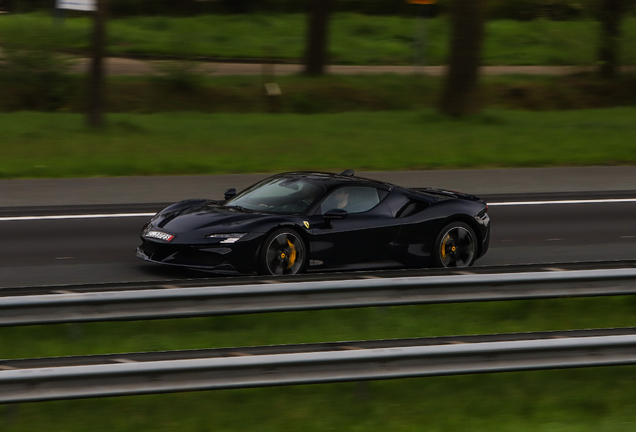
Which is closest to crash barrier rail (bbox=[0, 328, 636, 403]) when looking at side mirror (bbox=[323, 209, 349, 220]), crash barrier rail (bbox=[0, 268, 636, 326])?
crash barrier rail (bbox=[0, 268, 636, 326])

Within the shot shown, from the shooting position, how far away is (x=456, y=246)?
10828mm

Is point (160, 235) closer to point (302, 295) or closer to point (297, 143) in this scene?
point (302, 295)

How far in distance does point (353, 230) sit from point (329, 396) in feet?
13.1

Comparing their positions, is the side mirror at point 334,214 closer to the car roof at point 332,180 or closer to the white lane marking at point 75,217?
the car roof at point 332,180

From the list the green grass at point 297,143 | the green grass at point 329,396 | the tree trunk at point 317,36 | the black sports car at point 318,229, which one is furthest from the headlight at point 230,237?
the tree trunk at point 317,36

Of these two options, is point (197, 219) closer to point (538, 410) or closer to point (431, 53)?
point (538, 410)

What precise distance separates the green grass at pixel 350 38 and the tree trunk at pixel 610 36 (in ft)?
0.97

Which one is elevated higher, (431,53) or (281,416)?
(431,53)

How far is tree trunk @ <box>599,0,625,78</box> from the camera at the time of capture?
108 ft

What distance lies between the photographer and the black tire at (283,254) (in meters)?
9.48

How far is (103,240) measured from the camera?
12055 mm

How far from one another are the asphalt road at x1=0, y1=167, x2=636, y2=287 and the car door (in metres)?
1.26

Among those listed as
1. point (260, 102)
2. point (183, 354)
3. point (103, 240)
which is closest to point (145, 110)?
point (260, 102)

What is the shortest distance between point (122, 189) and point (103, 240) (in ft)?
12.2
